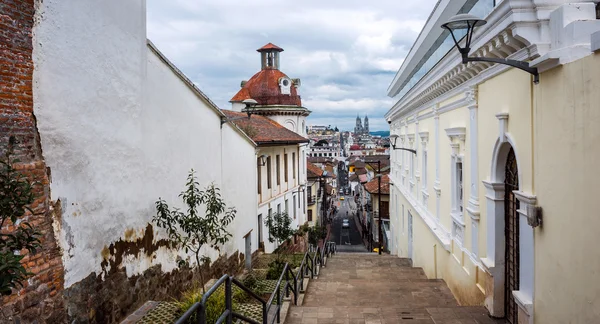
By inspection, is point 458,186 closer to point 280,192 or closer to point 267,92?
point 280,192

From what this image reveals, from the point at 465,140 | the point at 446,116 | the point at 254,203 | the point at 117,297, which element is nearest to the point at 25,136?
the point at 117,297

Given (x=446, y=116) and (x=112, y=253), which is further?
(x=446, y=116)

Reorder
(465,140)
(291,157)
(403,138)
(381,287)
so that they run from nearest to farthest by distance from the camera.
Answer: (465,140) < (381,287) < (403,138) < (291,157)

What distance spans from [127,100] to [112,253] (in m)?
2.54

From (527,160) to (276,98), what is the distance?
80.0 ft

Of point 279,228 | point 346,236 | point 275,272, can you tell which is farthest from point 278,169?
point 346,236

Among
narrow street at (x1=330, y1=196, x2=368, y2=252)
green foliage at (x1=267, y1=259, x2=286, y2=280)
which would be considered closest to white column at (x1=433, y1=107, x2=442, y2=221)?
green foliage at (x1=267, y1=259, x2=286, y2=280)

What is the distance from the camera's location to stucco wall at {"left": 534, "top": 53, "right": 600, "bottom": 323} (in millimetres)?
4238

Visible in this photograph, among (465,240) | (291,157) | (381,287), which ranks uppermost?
(291,157)

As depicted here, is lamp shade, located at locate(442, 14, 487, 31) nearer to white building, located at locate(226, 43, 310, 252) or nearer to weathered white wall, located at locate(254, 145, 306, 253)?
white building, located at locate(226, 43, 310, 252)

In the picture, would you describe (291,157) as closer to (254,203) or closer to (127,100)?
(254,203)

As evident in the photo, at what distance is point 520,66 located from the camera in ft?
17.8

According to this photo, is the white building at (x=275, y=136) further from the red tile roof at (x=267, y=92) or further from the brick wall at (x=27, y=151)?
the brick wall at (x=27, y=151)

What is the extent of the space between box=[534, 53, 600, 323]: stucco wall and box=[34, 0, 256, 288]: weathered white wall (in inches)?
238
